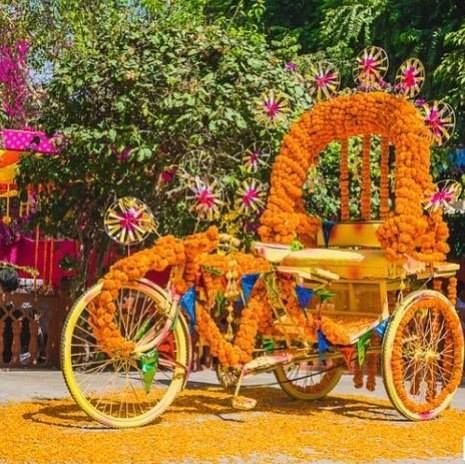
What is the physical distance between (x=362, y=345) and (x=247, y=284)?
98 cm

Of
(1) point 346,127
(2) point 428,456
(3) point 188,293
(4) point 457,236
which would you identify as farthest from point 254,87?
(4) point 457,236

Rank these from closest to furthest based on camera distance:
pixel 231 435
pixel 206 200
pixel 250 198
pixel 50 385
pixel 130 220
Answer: pixel 231 435 → pixel 130 220 → pixel 206 200 → pixel 250 198 → pixel 50 385

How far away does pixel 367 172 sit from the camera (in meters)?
8.52

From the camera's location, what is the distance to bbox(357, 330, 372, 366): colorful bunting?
7.62 m

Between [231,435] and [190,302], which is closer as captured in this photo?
[231,435]

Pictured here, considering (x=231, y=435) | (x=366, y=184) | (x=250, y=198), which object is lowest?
(x=231, y=435)

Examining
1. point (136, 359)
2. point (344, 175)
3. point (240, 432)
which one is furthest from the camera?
point (344, 175)

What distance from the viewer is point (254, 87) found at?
10484 millimetres

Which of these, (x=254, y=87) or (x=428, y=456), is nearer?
(x=428, y=456)

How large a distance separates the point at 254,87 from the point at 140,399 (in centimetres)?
388

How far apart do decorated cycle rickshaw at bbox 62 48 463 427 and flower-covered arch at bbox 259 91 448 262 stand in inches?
0.4

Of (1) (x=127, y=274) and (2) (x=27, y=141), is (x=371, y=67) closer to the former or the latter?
(1) (x=127, y=274)

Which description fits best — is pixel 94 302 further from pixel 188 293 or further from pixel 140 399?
pixel 140 399

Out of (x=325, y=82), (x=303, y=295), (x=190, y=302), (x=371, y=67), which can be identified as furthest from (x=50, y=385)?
(x=371, y=67)
